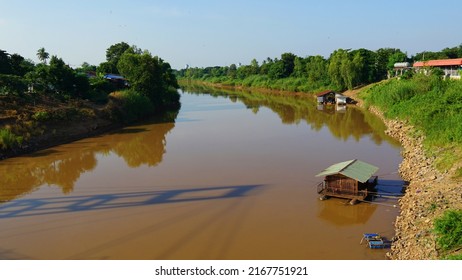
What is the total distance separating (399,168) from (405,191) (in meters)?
3.52

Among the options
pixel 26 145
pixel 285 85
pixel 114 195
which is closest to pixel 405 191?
pixel 114 195

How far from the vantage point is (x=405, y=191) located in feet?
48.5

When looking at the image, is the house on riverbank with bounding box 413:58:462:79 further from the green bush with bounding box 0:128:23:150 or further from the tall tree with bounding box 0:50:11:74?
the tall tree with bounding box 0:50:11:74

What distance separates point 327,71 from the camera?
67.2 metres

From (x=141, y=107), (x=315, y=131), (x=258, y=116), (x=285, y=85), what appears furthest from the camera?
(x=285, y=85)

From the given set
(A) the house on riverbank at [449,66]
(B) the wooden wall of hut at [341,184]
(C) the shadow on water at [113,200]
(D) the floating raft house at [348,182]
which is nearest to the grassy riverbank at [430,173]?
(D) the floating raft house at [348,182]

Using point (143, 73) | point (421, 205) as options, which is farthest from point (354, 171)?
point (143, 73)

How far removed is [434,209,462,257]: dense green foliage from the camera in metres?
9.10

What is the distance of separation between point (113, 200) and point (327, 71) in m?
58.7

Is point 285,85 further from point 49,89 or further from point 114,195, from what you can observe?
point 114,195

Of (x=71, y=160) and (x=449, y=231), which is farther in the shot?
(x=71, y=160)

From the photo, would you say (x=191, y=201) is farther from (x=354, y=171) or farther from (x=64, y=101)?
(x=64, y=101)

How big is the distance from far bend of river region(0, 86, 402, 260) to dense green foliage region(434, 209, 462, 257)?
158 centimetres

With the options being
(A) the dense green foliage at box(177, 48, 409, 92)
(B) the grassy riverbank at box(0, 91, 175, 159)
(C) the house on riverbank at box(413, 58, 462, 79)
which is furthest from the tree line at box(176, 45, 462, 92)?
(B) the grassy riverbank at box(0, 91, 175, 159)
